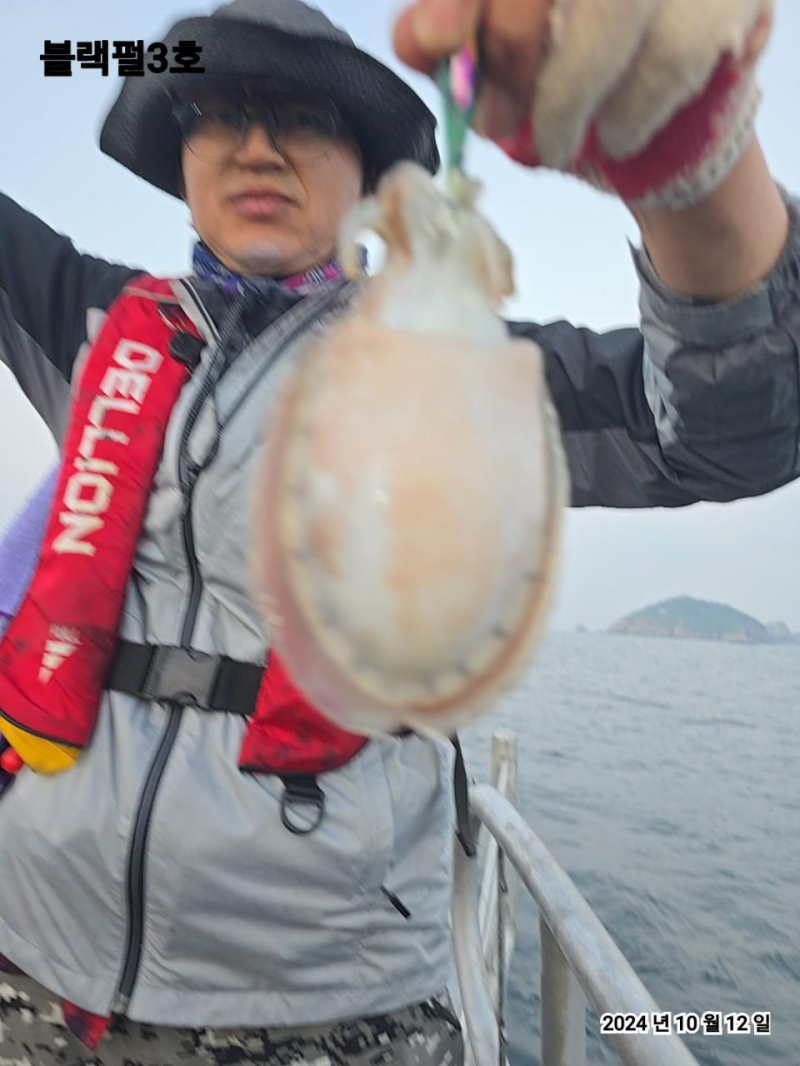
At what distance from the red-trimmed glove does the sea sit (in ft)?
1.63

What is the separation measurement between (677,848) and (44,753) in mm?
11648

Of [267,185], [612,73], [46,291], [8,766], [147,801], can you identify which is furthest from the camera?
[46,291]

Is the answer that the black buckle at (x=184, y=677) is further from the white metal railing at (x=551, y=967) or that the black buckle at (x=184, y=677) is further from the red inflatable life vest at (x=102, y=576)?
the white metal railing at (x=551, y=967)

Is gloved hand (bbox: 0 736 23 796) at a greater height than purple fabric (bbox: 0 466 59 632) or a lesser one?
lesser

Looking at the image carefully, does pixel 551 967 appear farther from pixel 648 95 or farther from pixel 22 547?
pixel 648 95

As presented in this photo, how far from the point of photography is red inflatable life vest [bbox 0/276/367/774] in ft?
4.83

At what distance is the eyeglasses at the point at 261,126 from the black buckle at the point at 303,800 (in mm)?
1296

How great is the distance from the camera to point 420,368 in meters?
0.79

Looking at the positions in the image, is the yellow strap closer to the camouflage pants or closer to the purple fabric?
the purple fabric

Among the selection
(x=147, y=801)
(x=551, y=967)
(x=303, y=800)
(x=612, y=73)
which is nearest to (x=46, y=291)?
(x=147, y=801)

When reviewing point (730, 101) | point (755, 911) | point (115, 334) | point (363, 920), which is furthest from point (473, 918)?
point (755, 911)

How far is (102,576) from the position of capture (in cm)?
156

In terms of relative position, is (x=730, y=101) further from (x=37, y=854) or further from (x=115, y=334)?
(x=37, y=854)

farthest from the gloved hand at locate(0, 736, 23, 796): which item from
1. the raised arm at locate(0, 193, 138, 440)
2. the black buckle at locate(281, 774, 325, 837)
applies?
the raised arm at locate(0, 193, 138, 440)
